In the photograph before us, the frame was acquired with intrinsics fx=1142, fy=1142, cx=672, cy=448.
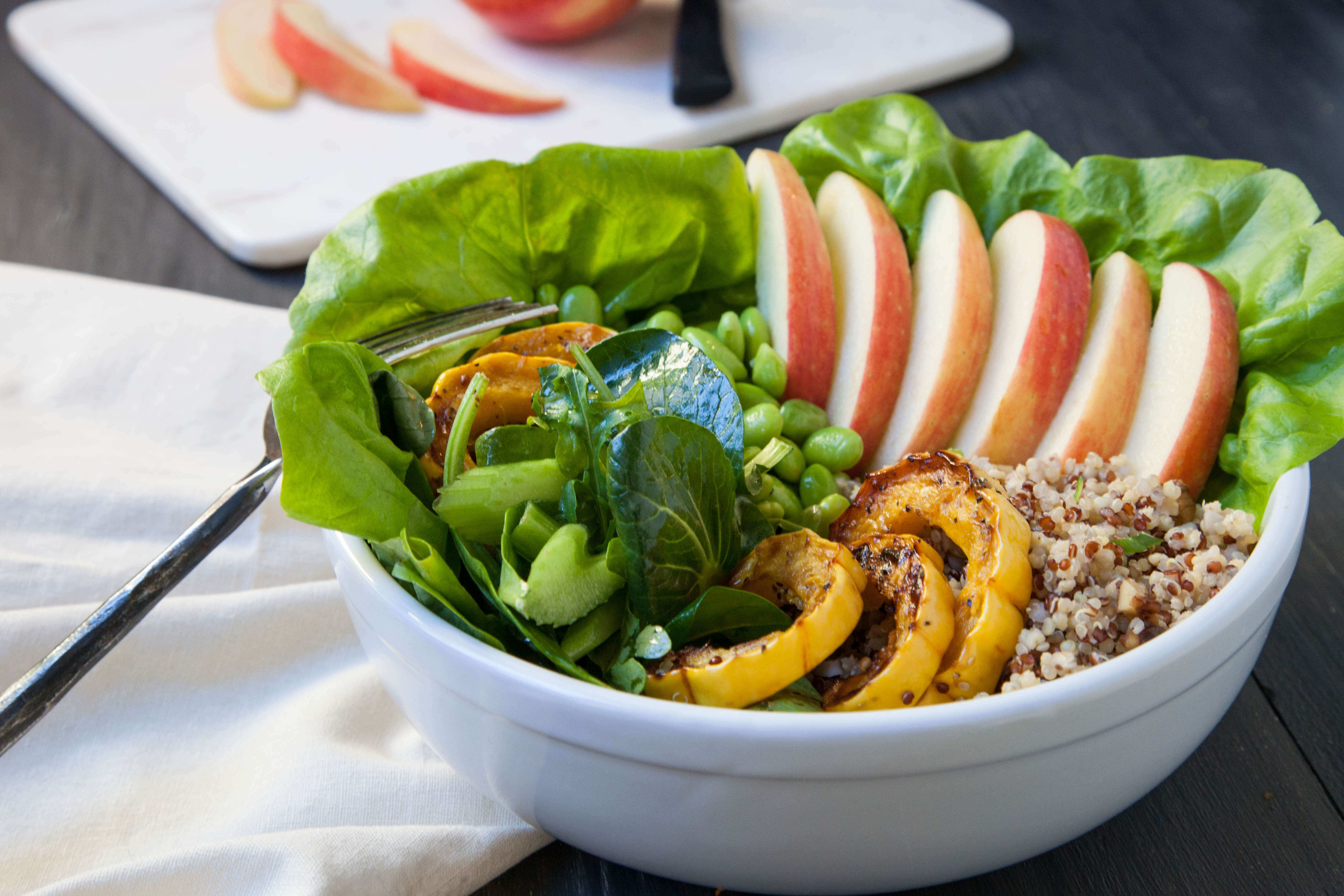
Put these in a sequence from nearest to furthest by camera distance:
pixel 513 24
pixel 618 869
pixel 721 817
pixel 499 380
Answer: pixel 721 817, pixel 618 869, pixel 499 380, pixel 513 24

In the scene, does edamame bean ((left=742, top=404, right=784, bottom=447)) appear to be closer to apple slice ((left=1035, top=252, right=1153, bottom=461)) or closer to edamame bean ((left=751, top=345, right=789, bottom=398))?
edamame bean ((left=751, top=345, right=789, bottom=398))

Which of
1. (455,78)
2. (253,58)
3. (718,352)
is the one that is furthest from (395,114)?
(718,352)

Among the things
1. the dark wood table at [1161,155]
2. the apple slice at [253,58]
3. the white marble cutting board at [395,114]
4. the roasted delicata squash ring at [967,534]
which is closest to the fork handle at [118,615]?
the dark wood table at [1161,155]

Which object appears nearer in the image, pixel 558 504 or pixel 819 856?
pixel 819 856

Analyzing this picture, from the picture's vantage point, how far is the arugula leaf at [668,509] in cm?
100

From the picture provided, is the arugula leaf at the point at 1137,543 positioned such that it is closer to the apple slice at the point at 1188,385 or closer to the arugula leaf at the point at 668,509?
the apple slice at the point at 1188,385

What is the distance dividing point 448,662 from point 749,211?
89 cm

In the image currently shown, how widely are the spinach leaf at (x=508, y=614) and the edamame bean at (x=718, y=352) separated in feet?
1.42

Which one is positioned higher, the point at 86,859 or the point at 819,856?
the point at 819,856

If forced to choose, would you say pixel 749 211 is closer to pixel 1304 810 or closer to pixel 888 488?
pixel 888 488

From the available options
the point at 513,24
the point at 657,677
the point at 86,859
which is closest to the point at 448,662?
the point at 657,677

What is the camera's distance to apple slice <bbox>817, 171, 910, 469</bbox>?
4.92ft

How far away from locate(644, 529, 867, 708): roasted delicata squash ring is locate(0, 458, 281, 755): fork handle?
1.70 feet

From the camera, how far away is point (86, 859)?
1.14 metres
